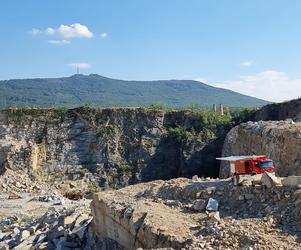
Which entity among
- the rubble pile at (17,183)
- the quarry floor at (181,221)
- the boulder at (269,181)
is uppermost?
the boulder at (269,181)

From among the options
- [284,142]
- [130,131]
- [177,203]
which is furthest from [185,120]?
[177,203]

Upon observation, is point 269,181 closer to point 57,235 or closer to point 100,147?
point 57,235

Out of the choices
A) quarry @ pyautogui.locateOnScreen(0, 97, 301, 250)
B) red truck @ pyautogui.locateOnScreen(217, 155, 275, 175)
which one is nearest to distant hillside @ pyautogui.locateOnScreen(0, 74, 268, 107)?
quarry @ pyautogui.locateOnScreen(0, 97, 301, 250)

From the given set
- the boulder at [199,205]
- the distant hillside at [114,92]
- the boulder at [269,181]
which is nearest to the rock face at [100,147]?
the boulder at [199,205]

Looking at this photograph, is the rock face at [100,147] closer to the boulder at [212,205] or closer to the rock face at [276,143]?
the rock face at [276,143]

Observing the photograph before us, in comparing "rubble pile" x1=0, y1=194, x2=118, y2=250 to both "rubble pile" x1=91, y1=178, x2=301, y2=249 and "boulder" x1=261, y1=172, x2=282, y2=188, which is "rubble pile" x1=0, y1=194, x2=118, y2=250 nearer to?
"rubble pile" x1=91, y1=178, x2=301, y2=249

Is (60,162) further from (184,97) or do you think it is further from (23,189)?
(184,97)

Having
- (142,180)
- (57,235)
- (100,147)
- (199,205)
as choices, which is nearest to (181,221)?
(199,205)
